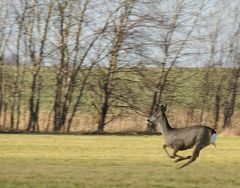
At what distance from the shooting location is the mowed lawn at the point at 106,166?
14.0m

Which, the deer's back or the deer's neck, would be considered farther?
the deer's neck

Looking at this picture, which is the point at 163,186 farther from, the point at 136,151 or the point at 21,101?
the point at 21,101

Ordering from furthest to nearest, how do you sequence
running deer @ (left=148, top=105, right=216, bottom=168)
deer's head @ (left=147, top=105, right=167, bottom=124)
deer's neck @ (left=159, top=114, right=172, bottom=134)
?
deer's head @ (left=147, top=105, right=167, bottom=124)
deer's neck @ (left=159, top=114, right=172, bottom=134)
running deer @ (left=148, top=105, right=216, bottom=168)

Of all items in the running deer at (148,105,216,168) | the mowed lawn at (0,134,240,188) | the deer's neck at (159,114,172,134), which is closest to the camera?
the mowed lawn at (0,134,240,188)

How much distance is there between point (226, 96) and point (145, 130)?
872cm

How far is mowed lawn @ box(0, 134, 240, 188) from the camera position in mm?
14010

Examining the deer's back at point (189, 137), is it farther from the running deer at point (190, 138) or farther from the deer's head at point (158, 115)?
the deer's head at point (158, 115)

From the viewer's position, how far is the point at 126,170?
17.1 meters

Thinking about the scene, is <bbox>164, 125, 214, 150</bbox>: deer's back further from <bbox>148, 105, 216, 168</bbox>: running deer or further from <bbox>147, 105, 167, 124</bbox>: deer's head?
<bbox>147, 105, 167, 124</bbox>: deer's head

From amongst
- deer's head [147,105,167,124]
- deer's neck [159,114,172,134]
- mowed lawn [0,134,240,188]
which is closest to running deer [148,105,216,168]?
deer's neck [159,114,172,134]

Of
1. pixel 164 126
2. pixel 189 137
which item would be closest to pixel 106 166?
pixel 164 126

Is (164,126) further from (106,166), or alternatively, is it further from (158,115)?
(106,166)

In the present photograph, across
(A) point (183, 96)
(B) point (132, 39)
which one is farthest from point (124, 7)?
(A) point (183, 96)

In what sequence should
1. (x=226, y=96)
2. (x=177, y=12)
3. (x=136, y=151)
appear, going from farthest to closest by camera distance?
(x=226, y=96) → (x=177, y=12) → (x=136, y=151)
